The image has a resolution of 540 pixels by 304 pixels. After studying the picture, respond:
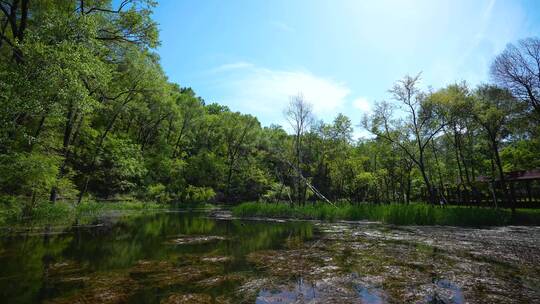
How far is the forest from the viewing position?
487 inches

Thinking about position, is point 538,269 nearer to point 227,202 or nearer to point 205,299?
point 205,299

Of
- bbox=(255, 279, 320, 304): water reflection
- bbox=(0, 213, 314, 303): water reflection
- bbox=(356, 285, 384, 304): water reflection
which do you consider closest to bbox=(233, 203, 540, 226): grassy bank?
bbox=(0, 213, 314, 303): water reflection

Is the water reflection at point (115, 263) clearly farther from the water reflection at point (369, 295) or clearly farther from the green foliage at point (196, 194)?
the green foliage at point (196, 194)

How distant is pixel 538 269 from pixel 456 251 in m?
2.66

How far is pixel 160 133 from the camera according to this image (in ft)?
158

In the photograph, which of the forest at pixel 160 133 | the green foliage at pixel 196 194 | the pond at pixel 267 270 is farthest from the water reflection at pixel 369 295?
the green foliage at pixel 196 194

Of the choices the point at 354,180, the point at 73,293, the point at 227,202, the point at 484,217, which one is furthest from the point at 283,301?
the point at 227,202

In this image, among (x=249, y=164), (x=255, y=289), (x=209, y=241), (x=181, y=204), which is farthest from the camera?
(x=249, y=164)

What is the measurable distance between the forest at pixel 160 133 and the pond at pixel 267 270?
551cm

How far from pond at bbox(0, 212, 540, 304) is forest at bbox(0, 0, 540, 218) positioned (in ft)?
18.1

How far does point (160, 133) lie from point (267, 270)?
44.0 meters

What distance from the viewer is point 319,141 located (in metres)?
42.5

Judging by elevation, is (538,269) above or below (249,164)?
below

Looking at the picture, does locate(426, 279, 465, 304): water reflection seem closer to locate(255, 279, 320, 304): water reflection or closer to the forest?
locate(255, 279, 320, 304): water reflection
